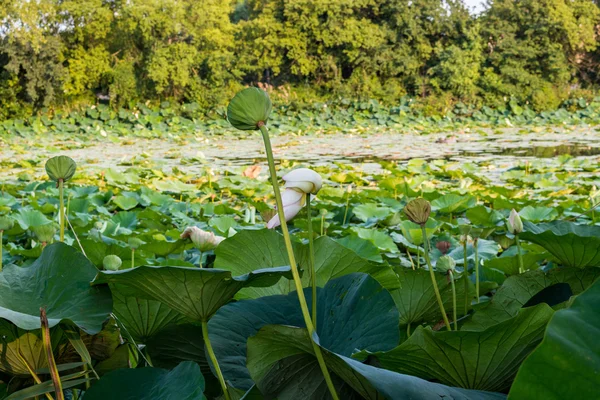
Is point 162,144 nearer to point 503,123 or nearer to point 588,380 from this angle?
point 503,123

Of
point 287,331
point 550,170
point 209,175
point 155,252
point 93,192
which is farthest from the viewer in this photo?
point 550,170

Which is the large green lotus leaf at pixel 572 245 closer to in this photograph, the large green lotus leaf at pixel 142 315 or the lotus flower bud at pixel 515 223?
the lotus flower bud at pixel 515 223

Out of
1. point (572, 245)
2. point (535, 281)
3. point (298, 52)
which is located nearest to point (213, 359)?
point (535, 281)

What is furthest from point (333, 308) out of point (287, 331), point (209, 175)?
point (209, 175)

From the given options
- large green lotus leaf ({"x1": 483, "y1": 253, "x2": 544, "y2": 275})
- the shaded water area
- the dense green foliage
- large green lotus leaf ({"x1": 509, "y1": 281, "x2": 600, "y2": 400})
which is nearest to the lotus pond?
large green lotus leaf ({"x1": 509, "y1": 281, "x2": 600, "y2": 400})

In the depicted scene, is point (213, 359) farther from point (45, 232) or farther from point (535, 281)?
point (45, 232)

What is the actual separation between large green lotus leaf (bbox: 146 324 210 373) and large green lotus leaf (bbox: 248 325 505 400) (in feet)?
0.29

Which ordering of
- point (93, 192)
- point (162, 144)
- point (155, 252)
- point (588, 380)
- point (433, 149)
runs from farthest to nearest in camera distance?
point (162, 144) → point (433, 149) → point (93, 192) → point (155, 252) → point (588, 380)

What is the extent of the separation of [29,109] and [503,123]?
27.7 ft

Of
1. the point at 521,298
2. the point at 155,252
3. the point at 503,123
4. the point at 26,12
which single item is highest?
the point at 26,12

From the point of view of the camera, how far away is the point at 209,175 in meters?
3.34

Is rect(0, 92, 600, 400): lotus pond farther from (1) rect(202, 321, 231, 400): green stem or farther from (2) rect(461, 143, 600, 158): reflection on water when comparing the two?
(2) rect(461, 143, 600, 158): reflection on water

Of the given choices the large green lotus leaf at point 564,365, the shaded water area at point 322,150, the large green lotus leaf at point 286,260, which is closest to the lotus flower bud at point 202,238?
the large green lotus leaf at point 286,260

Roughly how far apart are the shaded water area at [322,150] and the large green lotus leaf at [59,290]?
3620 mm
